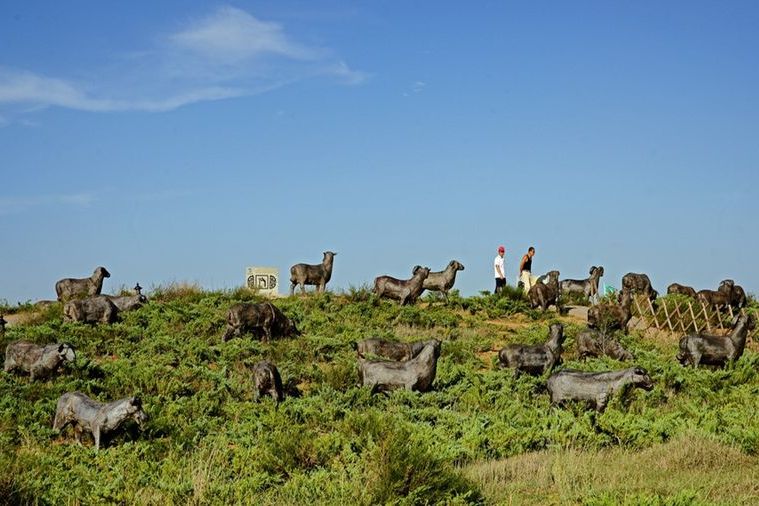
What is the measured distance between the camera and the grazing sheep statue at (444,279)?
109ft

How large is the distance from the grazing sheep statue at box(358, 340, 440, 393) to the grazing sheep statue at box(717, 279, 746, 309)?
18721 millimetres

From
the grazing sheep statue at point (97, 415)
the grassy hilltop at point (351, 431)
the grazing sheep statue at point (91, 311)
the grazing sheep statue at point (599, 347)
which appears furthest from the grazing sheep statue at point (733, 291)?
the grazing sheep statue at point (97, 415)

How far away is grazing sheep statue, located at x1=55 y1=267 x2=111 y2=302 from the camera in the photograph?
32062mm

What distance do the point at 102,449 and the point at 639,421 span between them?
8.24m

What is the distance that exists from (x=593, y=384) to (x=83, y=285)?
2015 cm

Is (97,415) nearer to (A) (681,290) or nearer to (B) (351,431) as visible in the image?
(B) (351,431)

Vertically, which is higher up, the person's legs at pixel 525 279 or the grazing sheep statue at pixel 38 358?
the person's legs at pixel 525 279

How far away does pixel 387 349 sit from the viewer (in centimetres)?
2150

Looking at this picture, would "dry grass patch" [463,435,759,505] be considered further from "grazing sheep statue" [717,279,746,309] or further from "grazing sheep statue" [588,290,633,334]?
"grazing sheep statue" [717,279,746,309]

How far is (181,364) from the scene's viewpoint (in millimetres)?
21688

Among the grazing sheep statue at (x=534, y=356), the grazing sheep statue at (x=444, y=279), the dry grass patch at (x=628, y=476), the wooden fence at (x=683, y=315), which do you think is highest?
the grazing sheep statue at (x=444, y=279)

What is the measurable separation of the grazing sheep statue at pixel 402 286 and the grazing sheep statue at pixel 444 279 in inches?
55.7

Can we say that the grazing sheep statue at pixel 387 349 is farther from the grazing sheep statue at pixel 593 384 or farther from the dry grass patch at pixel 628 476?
the dry grass patch at pixel 628 476

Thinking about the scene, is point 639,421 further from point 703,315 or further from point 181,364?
point 703,315
